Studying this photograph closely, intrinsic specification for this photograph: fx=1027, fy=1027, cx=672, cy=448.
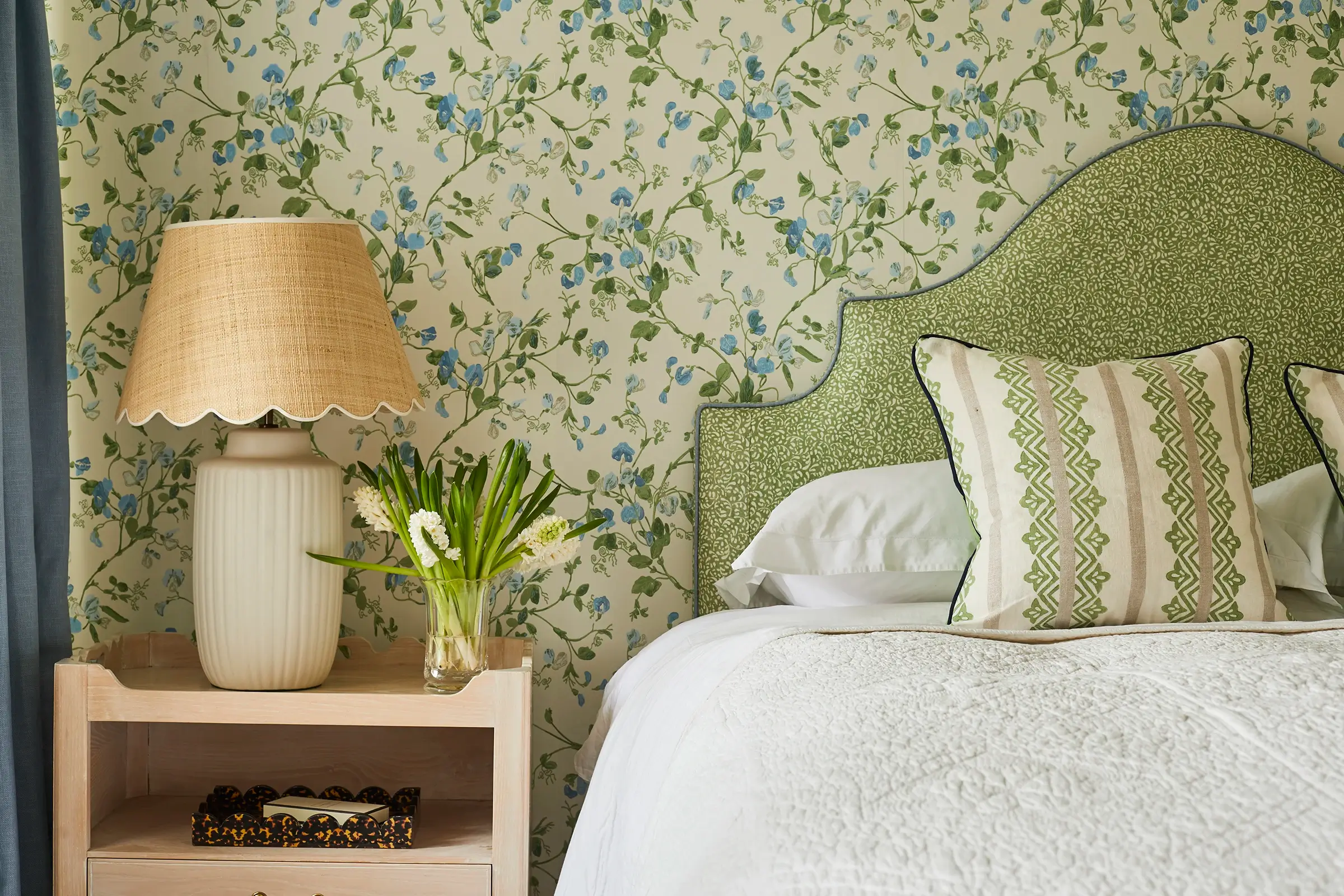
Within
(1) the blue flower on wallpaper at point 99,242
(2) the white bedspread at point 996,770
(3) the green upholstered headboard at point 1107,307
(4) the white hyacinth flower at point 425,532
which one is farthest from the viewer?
(3) the green upholstered headboard at point 1107,307

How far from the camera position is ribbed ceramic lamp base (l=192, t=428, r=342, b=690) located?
1.51 meters

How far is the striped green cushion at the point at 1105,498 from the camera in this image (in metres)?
1.38

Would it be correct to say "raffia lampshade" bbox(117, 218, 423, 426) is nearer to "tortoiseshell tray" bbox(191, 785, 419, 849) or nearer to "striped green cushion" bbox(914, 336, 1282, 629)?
"tortoiseshell tray" bbox(191, 785, 419, 849)

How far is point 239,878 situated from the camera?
56.6 inches

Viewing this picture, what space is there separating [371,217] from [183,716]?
92 centimetres

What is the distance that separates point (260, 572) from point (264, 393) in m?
0.27

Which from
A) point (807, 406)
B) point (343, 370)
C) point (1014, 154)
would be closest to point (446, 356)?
point (343, 370)

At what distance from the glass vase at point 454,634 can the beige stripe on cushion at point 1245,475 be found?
1098 mm

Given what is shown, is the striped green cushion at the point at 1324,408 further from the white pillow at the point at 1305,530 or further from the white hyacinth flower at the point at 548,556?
the white hyacinth flower at the point at 548,556

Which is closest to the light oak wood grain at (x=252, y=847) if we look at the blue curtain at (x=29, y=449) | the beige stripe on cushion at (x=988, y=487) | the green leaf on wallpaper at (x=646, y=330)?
the blue curtain at (x=29, y=449)

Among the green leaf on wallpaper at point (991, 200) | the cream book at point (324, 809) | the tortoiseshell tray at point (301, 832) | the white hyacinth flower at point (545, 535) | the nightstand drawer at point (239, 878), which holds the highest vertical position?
the green leaf on wallpaper at point (991, 200)

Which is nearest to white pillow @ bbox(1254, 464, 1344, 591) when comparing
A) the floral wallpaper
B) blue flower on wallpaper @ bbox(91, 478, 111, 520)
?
the floral wallpaper

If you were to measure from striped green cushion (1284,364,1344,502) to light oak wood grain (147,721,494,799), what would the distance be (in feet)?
4.68

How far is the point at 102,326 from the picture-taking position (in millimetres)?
1816
